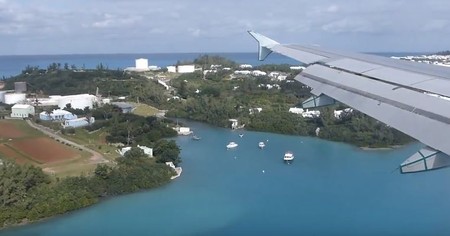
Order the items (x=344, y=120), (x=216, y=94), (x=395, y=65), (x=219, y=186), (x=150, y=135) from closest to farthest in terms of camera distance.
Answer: (x=395, y=65) → (x=219, y=186) → (x=150, y=135) → (x=344, y=120) → (x=216, y=94)

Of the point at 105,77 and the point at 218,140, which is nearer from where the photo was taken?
the point at 218,140

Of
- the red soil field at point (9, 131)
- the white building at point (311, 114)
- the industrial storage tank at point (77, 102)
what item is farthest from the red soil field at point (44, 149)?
the white building at point (311, 114)

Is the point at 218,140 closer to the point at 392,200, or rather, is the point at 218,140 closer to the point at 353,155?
the point at 353,155

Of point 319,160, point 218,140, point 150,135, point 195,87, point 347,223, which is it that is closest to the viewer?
point 347,223

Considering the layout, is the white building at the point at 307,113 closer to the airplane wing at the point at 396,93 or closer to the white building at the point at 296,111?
the white building at the point at 296,111

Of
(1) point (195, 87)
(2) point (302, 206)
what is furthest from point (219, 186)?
(1) point (195, 87)

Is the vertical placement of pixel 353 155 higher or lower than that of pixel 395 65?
lower

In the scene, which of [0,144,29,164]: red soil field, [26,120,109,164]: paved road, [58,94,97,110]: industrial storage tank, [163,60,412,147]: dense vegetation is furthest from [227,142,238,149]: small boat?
[58,94,97,110]: industrial storage tank

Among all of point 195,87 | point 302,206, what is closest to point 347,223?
point 302,206

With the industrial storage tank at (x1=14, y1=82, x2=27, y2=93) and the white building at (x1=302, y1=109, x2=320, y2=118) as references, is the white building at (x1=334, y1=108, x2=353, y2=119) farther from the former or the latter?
the industrial storage tank at (x1=14, y1=82, x2=27, y2=93)
